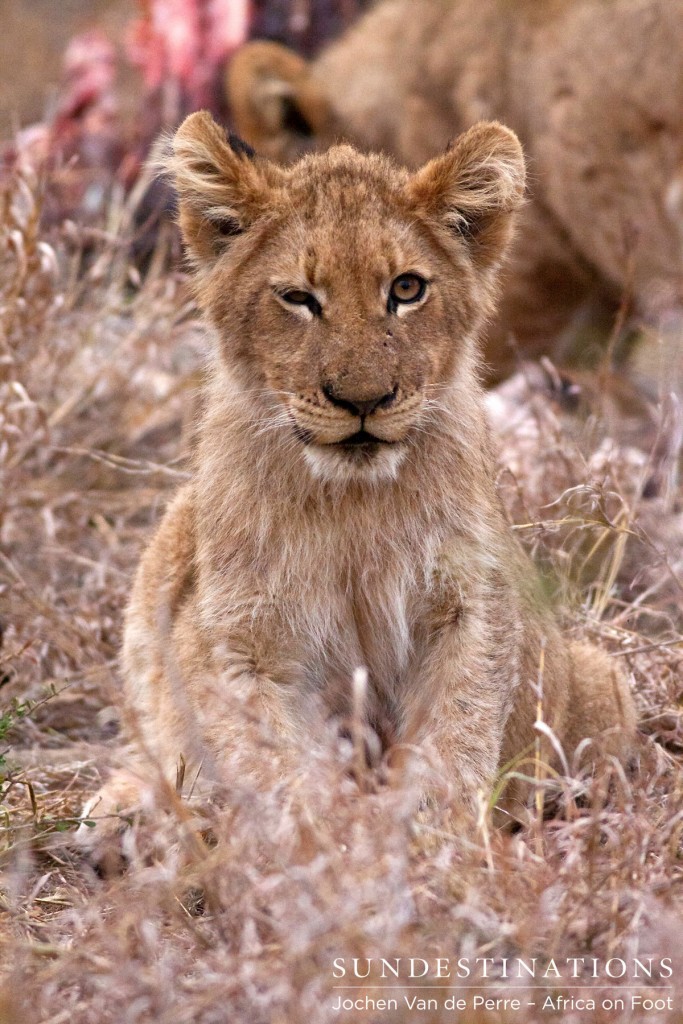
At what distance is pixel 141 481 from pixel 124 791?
2.47 metres

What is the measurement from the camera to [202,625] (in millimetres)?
4020

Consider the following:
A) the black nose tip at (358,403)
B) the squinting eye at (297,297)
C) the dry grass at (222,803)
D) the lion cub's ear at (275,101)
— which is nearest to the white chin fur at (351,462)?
the black nose tip at (358,403)

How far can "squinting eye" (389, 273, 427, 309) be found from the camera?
12.6ft

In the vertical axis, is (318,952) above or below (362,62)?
below

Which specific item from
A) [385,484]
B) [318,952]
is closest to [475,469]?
[385,484]

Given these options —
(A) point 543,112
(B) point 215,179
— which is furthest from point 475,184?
(A) point 543,112

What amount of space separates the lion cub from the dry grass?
30 cm

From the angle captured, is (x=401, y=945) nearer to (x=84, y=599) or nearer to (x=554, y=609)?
(x=554, y=609)

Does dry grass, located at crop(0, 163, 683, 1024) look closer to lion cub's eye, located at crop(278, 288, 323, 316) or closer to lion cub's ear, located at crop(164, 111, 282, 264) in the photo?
lion cub's eye, located at crop(278, 288, 323, 316)

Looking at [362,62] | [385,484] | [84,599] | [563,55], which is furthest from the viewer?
[362,62]

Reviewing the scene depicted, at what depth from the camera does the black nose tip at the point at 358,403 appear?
3.62 m

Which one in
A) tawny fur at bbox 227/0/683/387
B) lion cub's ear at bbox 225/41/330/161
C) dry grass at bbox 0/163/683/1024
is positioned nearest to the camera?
dry grass at bbox 0/163/683/1024

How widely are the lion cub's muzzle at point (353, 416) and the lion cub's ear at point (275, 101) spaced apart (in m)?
5.88

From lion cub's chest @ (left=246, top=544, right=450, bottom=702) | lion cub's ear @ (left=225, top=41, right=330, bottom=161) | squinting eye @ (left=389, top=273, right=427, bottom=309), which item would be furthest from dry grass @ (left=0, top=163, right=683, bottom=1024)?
lion cub's ear @ (left=225, top=41, right=330, bottom=161)
